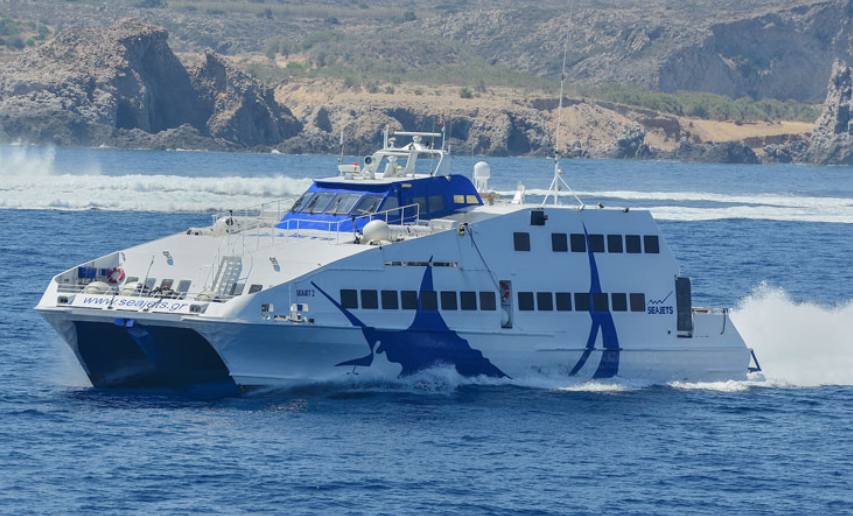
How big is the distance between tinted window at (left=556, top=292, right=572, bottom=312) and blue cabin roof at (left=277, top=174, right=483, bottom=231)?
13.0ft

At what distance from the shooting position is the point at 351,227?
3253 cm

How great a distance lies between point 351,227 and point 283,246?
2.23 metres

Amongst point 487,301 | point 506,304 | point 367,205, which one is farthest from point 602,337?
point 367,205

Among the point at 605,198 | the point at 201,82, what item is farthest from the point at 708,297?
the point at 201,82

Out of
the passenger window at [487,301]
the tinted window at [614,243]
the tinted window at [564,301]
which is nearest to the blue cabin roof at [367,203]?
the passenger window at [487,301]

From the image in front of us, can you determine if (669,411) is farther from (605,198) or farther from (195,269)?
(605,198)

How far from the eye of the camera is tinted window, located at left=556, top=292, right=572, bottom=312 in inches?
1275

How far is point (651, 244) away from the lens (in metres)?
33.9

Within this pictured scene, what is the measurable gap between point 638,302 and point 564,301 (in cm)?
220

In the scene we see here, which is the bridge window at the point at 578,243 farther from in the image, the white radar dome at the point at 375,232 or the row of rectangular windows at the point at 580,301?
the white radar dome at the point at 375,232

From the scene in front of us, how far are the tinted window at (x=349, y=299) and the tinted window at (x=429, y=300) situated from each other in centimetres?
168

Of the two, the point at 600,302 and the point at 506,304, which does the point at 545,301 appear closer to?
the point at 506,304

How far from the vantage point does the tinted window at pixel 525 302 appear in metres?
31.9

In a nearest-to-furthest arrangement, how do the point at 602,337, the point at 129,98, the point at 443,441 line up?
the point at 443,441 → the point at 602,337 → the point at 129,98
